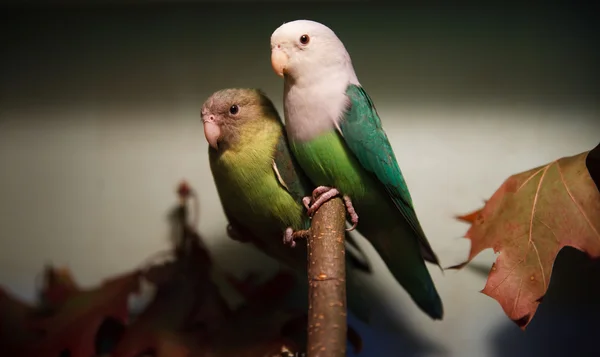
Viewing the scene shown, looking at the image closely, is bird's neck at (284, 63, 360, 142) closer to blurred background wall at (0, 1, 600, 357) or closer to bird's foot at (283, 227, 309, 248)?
bird's foot at (283, 227, 309, 248)

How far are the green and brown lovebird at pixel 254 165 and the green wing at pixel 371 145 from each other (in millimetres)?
121

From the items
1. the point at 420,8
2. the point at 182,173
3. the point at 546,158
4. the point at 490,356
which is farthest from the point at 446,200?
the point at 182,173

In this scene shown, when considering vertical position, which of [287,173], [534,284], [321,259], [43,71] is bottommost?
[534,284]

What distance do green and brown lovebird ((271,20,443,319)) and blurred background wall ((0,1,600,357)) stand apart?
30 cm

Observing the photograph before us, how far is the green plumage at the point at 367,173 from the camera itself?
2.89 ft

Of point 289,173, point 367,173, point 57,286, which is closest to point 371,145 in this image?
point 367,173

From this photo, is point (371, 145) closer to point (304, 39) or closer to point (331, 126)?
point (331, 126)

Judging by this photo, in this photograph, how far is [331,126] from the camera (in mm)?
878

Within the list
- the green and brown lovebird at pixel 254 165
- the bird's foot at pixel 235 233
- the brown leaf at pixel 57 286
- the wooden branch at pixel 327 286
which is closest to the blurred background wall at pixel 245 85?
the brown leaf at pixel 57 286

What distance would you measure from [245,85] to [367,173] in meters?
0.47

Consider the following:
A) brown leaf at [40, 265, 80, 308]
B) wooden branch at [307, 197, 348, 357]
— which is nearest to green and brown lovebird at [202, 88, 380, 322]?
wooden branch at [307, 197, 348, 357]

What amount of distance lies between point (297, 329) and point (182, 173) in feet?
1.50

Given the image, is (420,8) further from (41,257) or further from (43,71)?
(41,257)

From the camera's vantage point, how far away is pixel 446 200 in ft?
3.90
